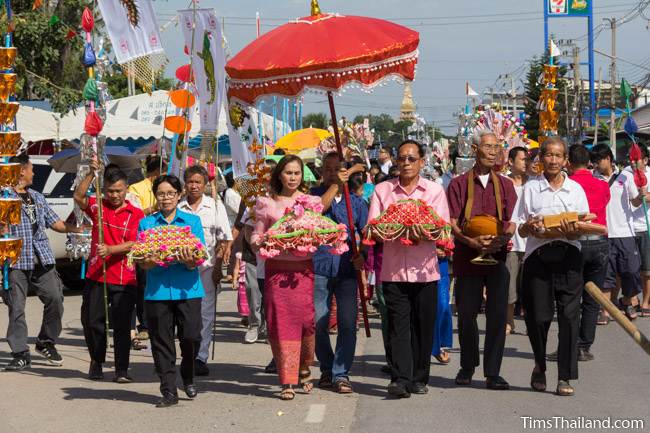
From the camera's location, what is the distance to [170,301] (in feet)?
27.5

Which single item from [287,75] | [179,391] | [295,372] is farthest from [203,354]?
[287,75]

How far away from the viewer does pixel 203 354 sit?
973 centimetres

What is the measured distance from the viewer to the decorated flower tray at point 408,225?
26.8 ft

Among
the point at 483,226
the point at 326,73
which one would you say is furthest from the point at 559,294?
the point at 326,73

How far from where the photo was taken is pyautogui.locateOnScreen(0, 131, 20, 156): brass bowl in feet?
30.1

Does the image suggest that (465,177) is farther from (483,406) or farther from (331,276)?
(483,406)

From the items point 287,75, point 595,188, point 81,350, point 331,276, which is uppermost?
point 287,75

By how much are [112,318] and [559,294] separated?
390 cm

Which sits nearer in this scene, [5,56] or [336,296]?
[336,296]

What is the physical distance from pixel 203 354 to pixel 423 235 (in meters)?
2.68

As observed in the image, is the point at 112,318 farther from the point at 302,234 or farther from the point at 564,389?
the point at 564,389

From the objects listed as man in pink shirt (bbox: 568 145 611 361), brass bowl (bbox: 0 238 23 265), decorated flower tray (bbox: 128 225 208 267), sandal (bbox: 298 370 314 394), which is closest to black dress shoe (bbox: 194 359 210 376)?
sandal (bbox: 298 370 314 394)

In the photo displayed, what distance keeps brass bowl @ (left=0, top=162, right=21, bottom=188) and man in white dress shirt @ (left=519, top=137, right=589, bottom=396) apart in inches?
172

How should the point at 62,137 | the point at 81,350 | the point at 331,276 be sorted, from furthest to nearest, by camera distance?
the point at 62,137 < the point at 81,350 < the point at 331,276
